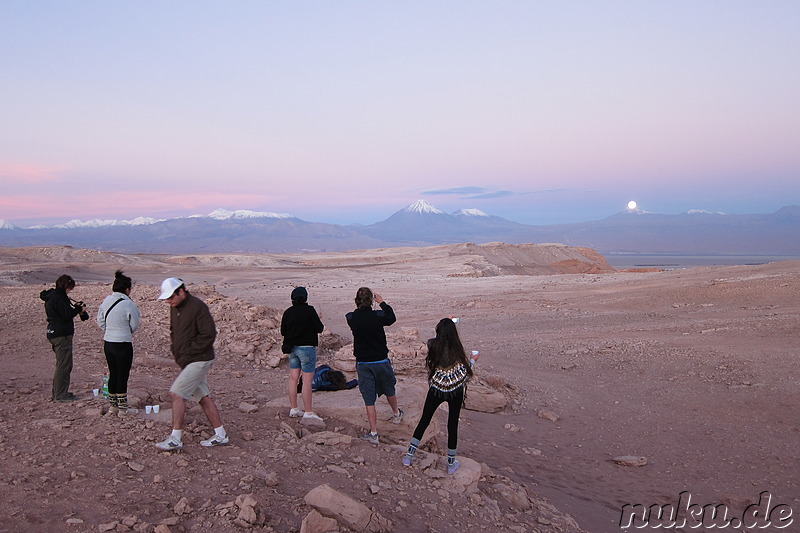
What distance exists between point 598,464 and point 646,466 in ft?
2.12

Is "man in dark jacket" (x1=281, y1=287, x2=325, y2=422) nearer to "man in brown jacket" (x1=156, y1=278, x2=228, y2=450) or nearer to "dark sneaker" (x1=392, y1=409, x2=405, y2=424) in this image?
"dark sneaker" (x1=392, y1=409, x2=405, y2=424)

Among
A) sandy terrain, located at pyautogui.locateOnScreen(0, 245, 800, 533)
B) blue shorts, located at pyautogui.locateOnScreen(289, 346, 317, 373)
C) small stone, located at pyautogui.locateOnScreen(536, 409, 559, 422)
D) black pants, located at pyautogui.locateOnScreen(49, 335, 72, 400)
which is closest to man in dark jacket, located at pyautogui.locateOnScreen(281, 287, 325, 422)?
blue shorts, located at pyautogui.locateOnScreen(289, 346, 317, 373)

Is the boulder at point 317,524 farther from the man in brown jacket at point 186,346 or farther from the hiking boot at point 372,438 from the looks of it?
the hiking boot at point 372,438

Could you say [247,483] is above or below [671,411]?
above

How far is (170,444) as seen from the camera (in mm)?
5141

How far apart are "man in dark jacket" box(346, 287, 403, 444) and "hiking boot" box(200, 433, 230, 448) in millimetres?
1494

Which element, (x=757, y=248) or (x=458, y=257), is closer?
(x=458, y=257)

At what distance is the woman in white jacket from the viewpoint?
5934 millimetres

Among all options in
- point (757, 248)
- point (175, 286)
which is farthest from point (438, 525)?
point (757, 248)

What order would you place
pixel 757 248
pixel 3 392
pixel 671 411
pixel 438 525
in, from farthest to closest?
pixel 757 248, pixel 671 411, pixel 3 392, pixel 438 525

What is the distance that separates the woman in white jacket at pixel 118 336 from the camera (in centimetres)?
593

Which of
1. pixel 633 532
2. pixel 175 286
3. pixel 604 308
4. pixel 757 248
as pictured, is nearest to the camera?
pixel 175 286

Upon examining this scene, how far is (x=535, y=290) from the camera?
88.5 feet

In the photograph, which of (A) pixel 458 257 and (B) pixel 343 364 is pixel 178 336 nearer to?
(B) pixel 343 364
